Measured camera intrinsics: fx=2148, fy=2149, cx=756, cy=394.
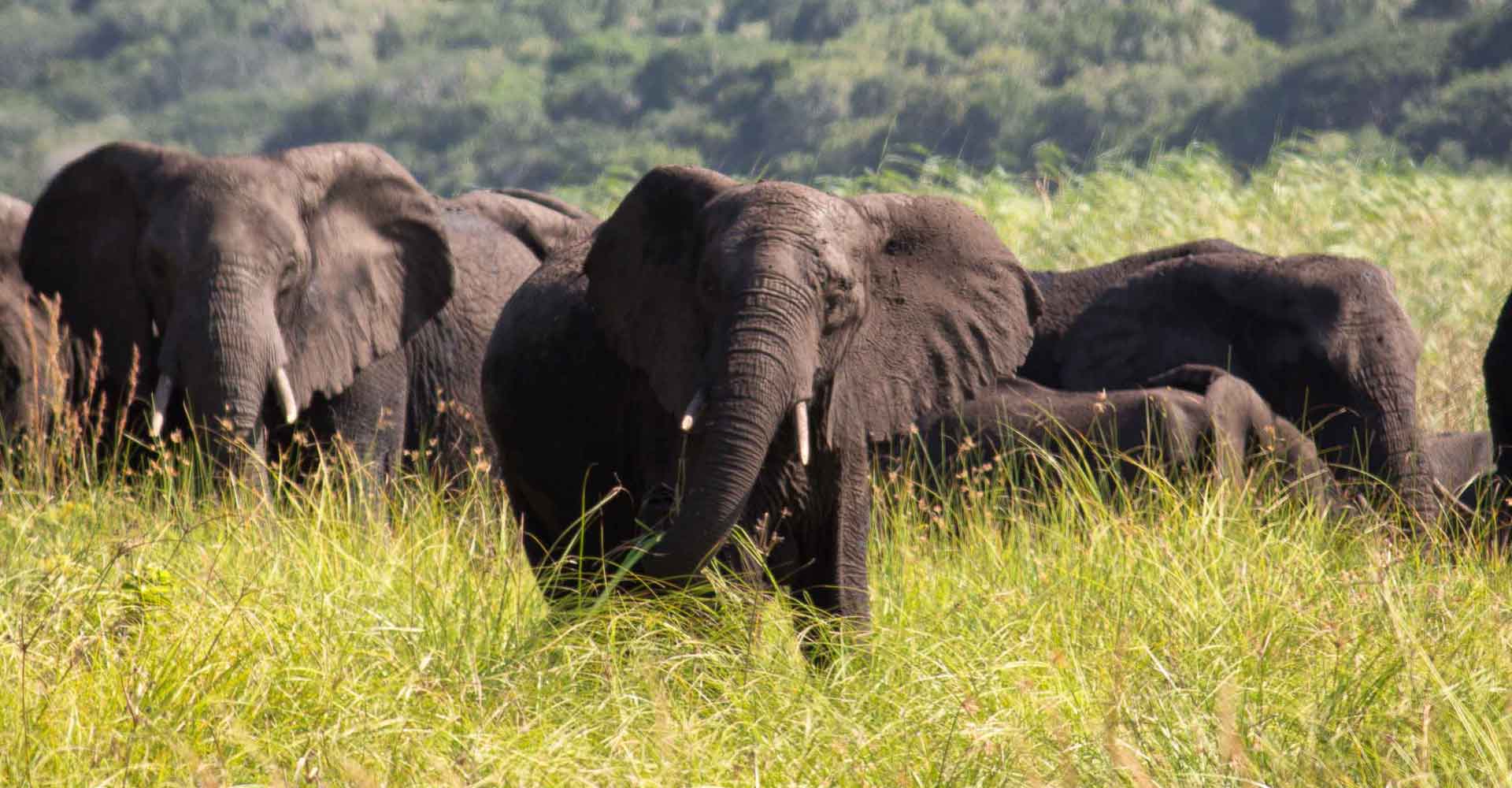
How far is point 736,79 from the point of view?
167ft

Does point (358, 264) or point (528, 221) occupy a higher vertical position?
point (358, 264)

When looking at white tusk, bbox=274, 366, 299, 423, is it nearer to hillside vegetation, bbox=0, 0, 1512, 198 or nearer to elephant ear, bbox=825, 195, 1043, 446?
elephant ear, bbox=825, 195, 1043, 446

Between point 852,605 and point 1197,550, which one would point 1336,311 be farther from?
point 852,605

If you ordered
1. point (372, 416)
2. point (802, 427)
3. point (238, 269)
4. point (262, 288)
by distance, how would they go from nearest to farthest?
point (802, 427) < point (238, 269) < point (262, 288) < point (372, 416)

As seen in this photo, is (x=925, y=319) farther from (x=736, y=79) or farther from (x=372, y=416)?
(x=736, y=79)

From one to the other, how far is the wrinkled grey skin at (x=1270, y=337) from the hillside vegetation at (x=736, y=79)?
76.8 feet

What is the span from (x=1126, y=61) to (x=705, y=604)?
4475 cm

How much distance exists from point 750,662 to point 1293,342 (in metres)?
5.19

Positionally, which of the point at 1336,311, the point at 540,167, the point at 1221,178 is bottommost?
the point at 540,167

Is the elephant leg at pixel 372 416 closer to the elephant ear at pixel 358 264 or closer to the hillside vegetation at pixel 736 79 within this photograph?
the elephant ear at pixel 358 264

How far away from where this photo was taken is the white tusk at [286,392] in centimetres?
755

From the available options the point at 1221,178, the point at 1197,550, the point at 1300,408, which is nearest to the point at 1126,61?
the point at 1221,178

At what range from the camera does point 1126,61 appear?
48406 mm

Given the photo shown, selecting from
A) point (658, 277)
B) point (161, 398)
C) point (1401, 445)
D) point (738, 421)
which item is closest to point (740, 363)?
point (738, 421)
